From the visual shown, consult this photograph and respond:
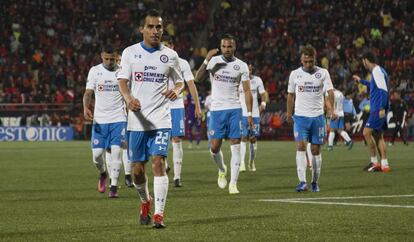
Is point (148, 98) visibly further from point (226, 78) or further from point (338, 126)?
point (338, 126)

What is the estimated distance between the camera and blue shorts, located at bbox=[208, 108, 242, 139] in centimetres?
1695

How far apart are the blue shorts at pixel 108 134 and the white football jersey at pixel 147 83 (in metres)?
5.22

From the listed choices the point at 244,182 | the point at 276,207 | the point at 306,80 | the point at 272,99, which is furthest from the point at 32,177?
the point at 272,99

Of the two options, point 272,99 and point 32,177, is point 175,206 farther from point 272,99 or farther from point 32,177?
point 272,99

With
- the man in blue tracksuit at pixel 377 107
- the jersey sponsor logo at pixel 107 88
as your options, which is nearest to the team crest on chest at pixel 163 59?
the jersey sponsor logo at pixel 107 88

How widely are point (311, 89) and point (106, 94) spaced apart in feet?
11.6

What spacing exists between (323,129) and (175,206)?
171 inches

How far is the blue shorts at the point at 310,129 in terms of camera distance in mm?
17141

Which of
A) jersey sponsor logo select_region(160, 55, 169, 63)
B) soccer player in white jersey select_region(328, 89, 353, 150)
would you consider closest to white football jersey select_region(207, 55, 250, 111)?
jersey sponsor logo select_region(160, 55, 169, 63)

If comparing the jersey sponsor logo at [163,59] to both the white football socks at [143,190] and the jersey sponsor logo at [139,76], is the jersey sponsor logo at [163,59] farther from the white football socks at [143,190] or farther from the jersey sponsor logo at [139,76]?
the white football socks at [143,190]

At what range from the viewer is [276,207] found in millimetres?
13500

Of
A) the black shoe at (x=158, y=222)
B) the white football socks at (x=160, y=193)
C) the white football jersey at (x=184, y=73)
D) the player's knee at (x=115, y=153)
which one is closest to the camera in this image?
the black shoe at (x=158, y=222)

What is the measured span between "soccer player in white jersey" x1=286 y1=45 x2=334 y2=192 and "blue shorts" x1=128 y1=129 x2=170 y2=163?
609 cm

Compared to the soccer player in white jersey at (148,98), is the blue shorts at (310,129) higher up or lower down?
lower down
